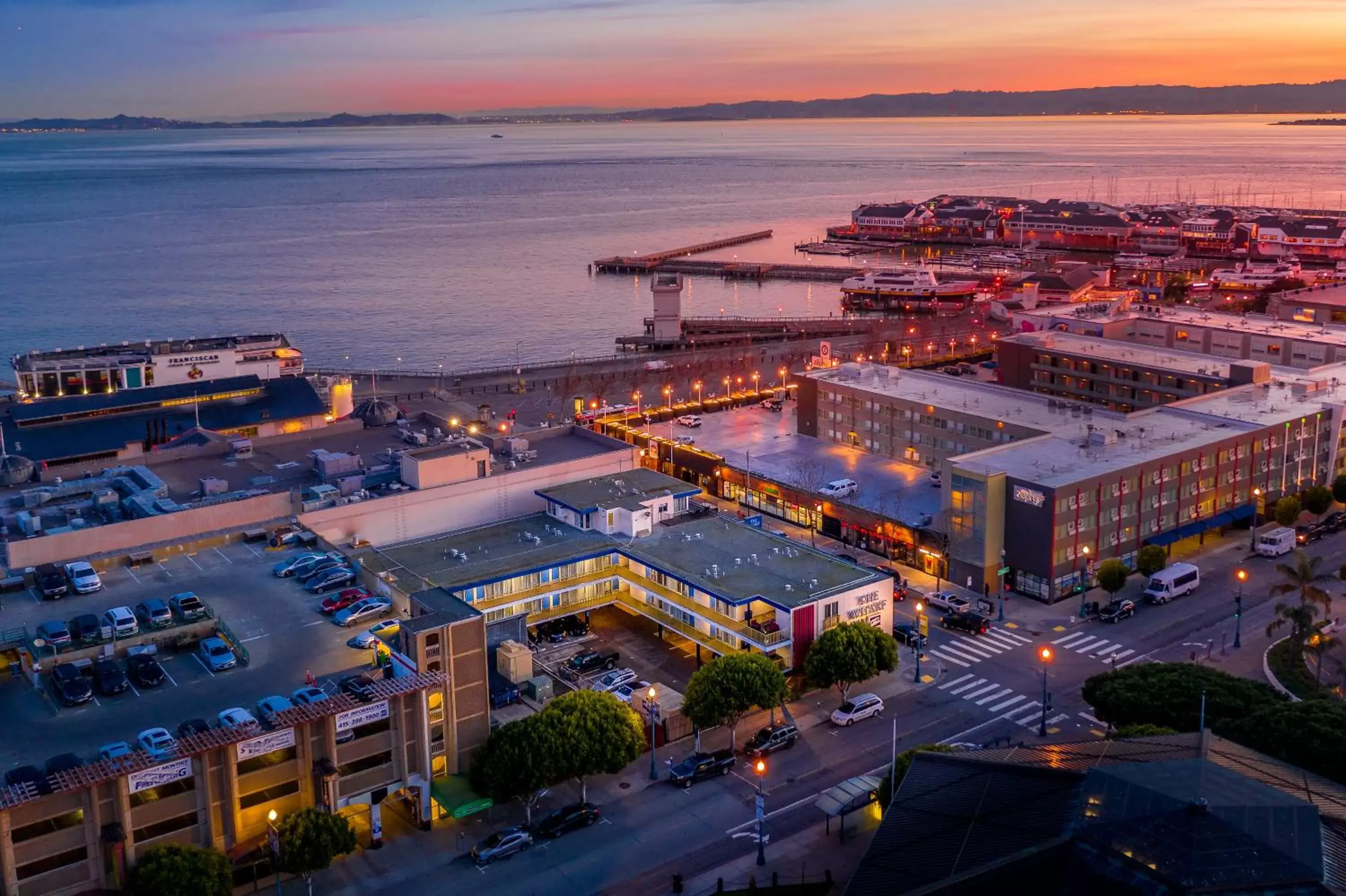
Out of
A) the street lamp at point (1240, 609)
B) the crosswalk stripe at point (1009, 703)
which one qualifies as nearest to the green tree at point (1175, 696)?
the crosswalk stripe at point (1009, 703)

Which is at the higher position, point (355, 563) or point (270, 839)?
point (355, 563)

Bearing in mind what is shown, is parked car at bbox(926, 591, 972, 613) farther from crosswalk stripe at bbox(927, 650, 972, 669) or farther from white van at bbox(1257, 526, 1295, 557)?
white van at bbox(1257, 526, 1295, 557)

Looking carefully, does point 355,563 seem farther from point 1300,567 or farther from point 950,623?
point 1300,567

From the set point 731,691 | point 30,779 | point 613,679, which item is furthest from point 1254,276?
point 30,779

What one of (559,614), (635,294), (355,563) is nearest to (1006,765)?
(559,614)

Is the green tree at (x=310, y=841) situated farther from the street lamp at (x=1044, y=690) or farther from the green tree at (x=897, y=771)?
the street lamp at (x=1044, y=690)
